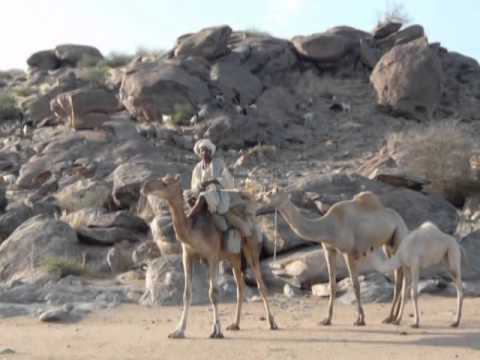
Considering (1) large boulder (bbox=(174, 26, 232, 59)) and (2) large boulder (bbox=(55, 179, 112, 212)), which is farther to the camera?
(1) large boulder (bbox=(174, 26, 232, 59))

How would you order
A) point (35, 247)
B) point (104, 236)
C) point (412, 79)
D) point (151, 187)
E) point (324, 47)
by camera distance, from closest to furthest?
point (151, 187), point (35, 247), point (104, 236), point (412, 79), point (324, 47)

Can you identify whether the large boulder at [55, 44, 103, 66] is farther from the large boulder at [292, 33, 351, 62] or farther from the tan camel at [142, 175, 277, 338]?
the tan camel at [142, 175, 277, 338]

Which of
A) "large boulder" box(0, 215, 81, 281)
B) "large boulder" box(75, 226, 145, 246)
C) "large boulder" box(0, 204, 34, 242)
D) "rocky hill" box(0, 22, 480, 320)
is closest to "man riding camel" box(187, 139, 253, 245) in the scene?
"rocky hill" box(0, 22, 480, 320)

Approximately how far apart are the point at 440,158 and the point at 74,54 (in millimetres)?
23651

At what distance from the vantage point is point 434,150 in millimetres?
22453

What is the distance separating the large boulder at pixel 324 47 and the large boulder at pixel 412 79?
3.20 metres

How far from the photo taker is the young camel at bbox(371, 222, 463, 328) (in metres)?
11.3

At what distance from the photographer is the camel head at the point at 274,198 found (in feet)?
36.8

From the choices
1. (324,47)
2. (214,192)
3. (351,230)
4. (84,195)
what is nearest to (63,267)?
(84,195)

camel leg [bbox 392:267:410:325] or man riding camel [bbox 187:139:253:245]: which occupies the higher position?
man riding camel [bbox 187:139:253:245]

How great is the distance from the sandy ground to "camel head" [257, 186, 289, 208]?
174cm

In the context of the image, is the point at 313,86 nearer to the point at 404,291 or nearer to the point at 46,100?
the point at 46,100

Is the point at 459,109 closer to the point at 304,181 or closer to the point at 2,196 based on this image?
the point at 304,181

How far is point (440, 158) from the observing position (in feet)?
72.6
